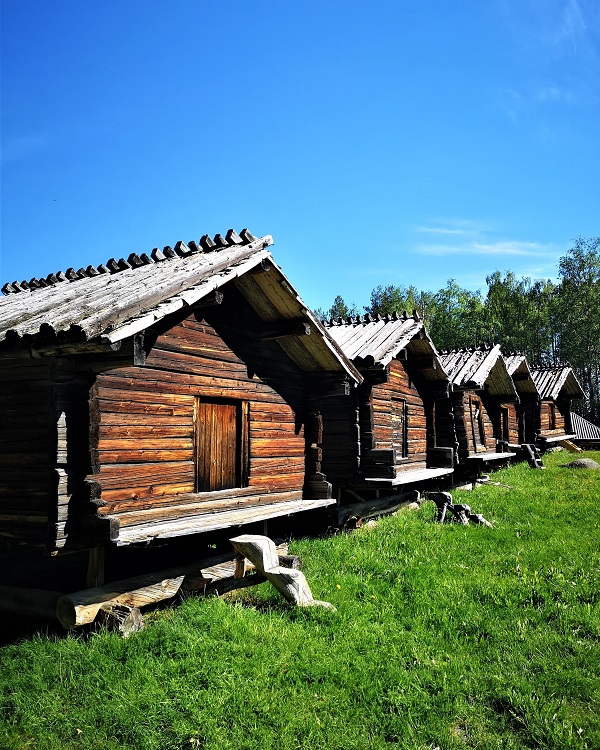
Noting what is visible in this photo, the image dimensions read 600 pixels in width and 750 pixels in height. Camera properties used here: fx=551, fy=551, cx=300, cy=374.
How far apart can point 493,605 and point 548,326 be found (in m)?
53.7

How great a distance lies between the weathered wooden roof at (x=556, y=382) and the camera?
32.1 meters

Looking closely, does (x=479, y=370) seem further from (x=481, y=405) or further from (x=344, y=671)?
(x=344, y=671)

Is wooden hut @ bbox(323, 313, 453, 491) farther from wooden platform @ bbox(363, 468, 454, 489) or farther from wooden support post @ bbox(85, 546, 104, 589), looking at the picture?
wooden support post @ bbox(85, 546, 104, 589)

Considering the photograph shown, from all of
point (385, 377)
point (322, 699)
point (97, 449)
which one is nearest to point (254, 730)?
point (322, 699)

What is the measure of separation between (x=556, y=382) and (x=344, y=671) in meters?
30.4

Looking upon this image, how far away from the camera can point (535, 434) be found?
29609 mm

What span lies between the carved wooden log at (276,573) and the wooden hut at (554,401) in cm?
2538

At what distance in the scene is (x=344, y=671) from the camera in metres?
6.09

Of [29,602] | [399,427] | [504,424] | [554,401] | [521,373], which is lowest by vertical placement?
[29,602]

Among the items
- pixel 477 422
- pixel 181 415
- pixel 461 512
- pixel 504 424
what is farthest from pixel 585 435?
pixel 181 415

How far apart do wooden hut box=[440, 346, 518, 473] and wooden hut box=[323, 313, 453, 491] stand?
1.07m

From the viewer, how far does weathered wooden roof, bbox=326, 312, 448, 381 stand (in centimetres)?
1324

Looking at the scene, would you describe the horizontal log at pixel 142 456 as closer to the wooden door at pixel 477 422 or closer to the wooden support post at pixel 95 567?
the wooden support post at pixel 95 567

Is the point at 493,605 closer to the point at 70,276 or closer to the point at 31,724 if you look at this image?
the point at 31,724
